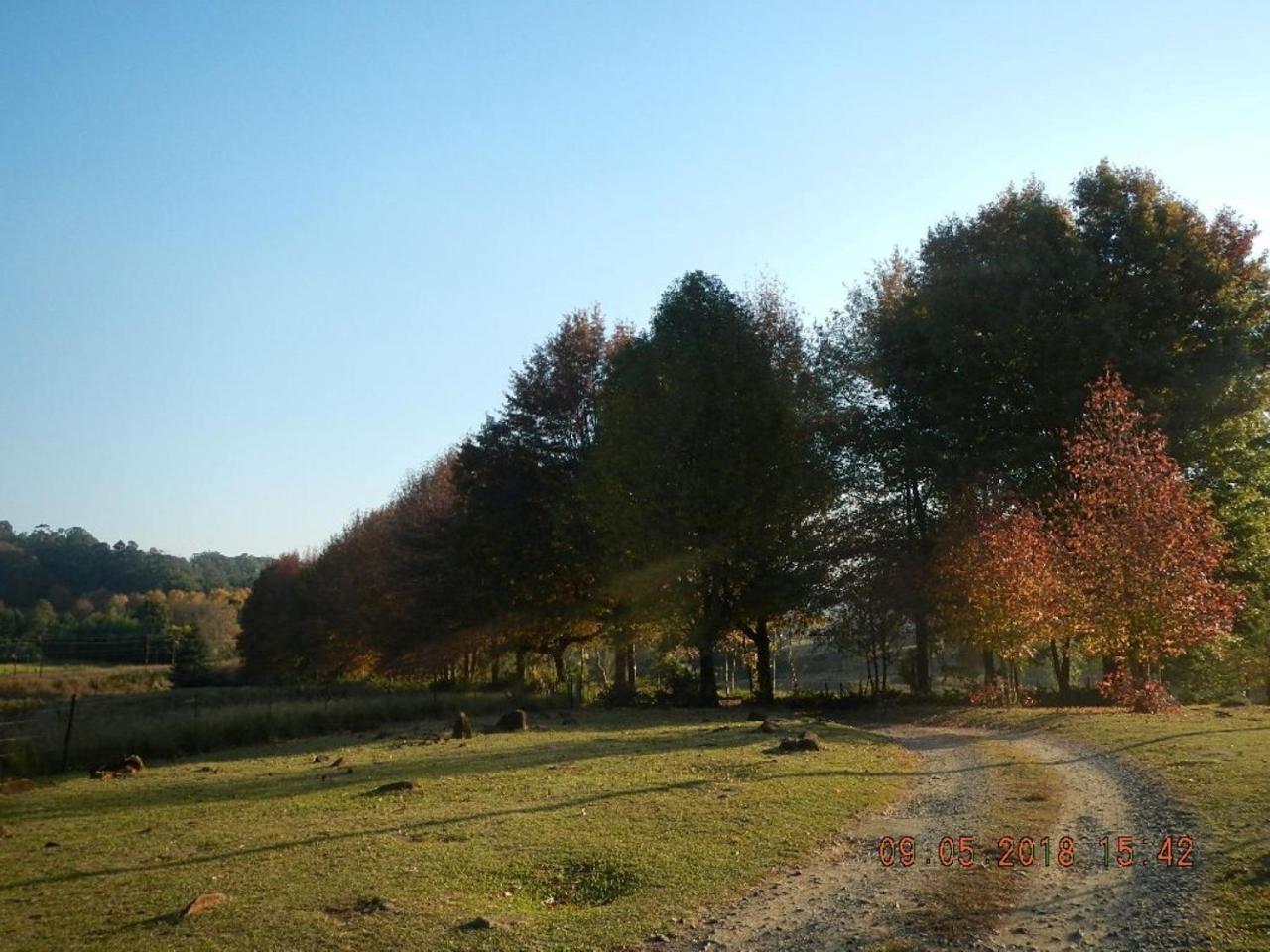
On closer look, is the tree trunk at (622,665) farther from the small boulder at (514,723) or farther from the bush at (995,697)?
A: the bush at (995,697)

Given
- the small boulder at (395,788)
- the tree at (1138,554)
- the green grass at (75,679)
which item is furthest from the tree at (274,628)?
the small boulder at (395,788)

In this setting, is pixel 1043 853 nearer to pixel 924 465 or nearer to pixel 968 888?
pixel 968 888

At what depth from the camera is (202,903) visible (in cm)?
904

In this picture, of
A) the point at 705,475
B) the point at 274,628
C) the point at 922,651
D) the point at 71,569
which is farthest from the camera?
the point at 71,569

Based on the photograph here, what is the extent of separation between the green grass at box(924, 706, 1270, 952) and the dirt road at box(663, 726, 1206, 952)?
0.25 m

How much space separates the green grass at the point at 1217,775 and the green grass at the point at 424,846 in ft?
13.6

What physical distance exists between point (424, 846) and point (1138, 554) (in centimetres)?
2185

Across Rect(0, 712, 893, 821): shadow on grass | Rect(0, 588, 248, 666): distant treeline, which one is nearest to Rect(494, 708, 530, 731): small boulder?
Rect(0, 712, 893, 821): shadow on grass

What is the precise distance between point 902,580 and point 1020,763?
2027 centimetres

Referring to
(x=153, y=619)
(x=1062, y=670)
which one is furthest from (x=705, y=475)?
(x=153, y=619)

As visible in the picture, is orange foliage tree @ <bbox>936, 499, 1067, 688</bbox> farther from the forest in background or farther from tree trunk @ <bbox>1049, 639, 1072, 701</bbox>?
tree trunk @ <bbox>1049, 639, 1072, 701</bbox>

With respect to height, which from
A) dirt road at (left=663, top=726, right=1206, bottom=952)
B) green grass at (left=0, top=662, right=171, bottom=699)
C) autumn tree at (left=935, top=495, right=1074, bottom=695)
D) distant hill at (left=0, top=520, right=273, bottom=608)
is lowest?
dirt road at (left=663, top=726, right=1206, bottom=952)

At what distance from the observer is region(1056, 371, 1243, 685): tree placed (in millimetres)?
25641

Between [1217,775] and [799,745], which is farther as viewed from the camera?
[799,745]
